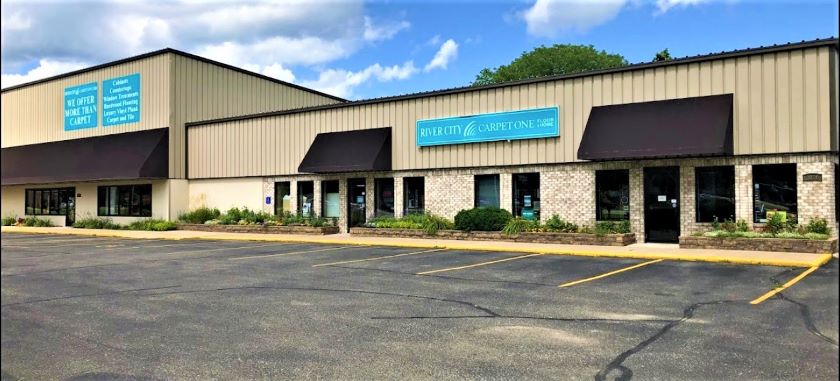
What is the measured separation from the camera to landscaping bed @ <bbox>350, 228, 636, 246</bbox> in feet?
59.2

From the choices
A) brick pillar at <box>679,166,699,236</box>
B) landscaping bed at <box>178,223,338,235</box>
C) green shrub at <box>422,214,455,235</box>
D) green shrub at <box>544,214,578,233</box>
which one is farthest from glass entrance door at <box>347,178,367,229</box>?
brick pillar at <box>679,166,699,236</box>

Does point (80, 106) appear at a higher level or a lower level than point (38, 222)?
higher

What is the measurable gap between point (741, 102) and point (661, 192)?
331 centimetres

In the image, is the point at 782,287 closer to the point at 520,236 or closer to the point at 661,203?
the point at 661,203

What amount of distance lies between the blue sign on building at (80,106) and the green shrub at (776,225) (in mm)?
33182

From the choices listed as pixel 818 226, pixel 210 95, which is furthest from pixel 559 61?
pixel 818 226

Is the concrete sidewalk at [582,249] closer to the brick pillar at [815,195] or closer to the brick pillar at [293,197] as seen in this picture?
the brick pillar at [815,195]

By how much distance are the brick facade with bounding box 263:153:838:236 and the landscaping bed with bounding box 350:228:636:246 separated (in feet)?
4.72

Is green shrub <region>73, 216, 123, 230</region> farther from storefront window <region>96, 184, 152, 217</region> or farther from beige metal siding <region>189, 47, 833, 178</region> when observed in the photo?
beige metal siding <region>189, 47, 833, 178</region>

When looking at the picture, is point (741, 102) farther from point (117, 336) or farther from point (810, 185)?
point (117, 336)

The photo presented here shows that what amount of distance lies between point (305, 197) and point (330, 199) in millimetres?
1438

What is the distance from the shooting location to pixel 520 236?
19547 mm

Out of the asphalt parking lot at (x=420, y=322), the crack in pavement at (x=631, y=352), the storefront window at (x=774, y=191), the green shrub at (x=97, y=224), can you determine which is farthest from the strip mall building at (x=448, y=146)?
the crack in pavement at (x=631, y=352)

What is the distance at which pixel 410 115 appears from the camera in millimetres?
24203
